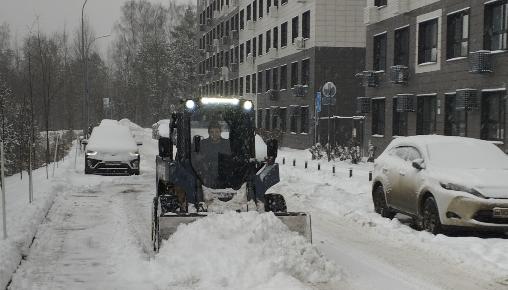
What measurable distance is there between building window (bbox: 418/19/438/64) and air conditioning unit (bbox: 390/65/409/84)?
80 cm

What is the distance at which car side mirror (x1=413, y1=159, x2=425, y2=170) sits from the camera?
998 centimetres

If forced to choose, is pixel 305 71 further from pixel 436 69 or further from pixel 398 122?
pixel 436 69

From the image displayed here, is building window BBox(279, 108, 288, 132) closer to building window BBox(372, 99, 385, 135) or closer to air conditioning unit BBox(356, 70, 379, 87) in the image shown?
building window BBox(372, 99, 385, 135)

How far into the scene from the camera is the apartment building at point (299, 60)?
3628cm

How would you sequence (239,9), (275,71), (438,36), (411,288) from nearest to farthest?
1. (411,288)
2. (438,36)
3. (275,71)
4. (239,9)

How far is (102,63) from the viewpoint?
91125 mm

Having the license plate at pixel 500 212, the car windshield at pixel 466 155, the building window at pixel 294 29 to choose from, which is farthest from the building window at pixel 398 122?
the license plate at pixel 500 212

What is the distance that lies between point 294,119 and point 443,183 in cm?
3165

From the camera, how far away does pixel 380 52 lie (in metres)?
30.6

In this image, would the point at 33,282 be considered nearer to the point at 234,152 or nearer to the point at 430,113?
the point at 234,152

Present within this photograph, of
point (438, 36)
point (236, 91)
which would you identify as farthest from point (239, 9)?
point (438, 36)

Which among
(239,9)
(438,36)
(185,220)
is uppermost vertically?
(239,9)

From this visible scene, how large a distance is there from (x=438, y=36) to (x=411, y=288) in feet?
67.3

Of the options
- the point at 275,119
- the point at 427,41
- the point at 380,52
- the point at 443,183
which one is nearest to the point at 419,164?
the point at 443,183
